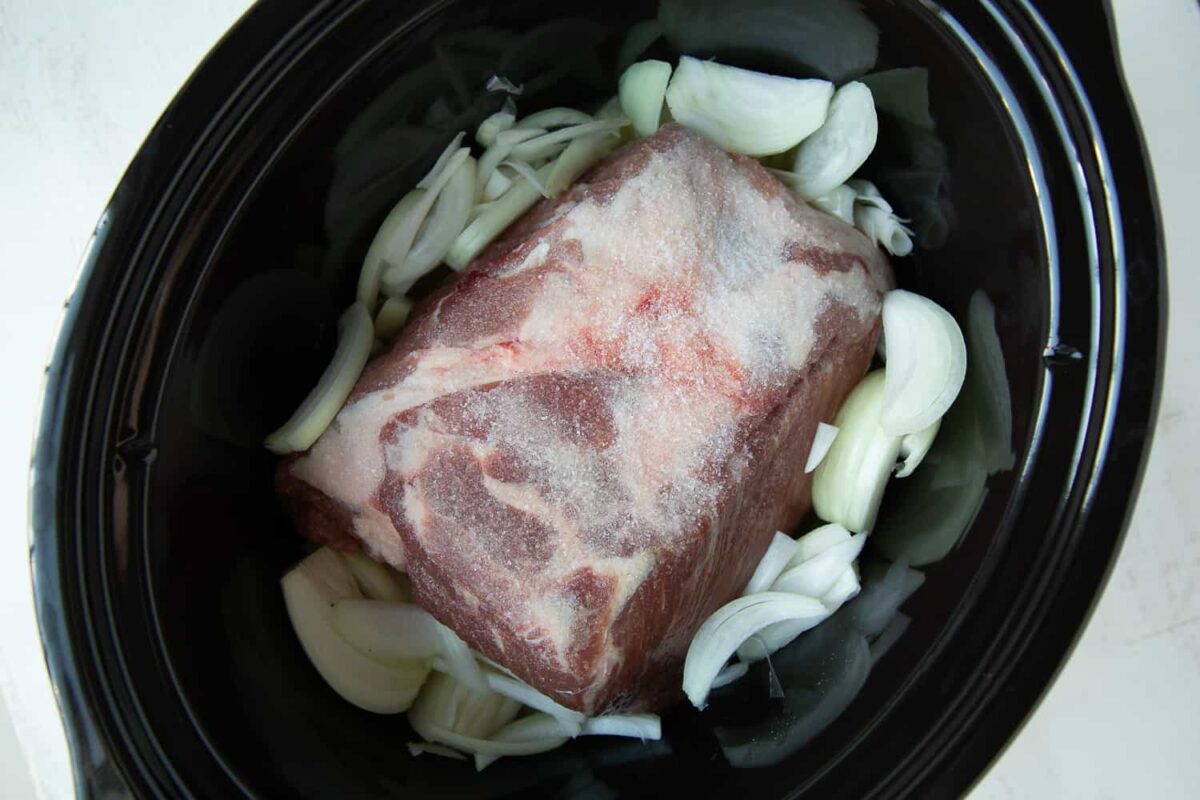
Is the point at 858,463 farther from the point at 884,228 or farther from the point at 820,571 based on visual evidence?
the point at 884,228

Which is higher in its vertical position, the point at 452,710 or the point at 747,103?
the point at 747,103

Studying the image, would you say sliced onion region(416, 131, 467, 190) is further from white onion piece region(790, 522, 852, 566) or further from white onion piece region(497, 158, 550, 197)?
white onion piece region(790, 522, 852, 566)

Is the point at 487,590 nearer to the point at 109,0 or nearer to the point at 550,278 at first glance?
the point at 550,278

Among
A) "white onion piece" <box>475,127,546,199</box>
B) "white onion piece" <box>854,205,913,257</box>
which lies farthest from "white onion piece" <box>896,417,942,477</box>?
"white onion piece" <box>475,127,546,199</box>

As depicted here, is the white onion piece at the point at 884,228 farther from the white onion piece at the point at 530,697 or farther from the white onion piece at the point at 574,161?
the white onion piece at the point at 530,697

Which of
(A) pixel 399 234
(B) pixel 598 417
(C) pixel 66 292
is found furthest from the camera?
(C) pixel 66 292

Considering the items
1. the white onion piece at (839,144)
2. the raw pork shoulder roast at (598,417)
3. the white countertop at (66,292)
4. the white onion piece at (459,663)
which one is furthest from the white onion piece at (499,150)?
the white onion piece at (459,663)

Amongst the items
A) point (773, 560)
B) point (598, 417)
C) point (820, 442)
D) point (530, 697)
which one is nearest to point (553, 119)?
point (598, 417)
